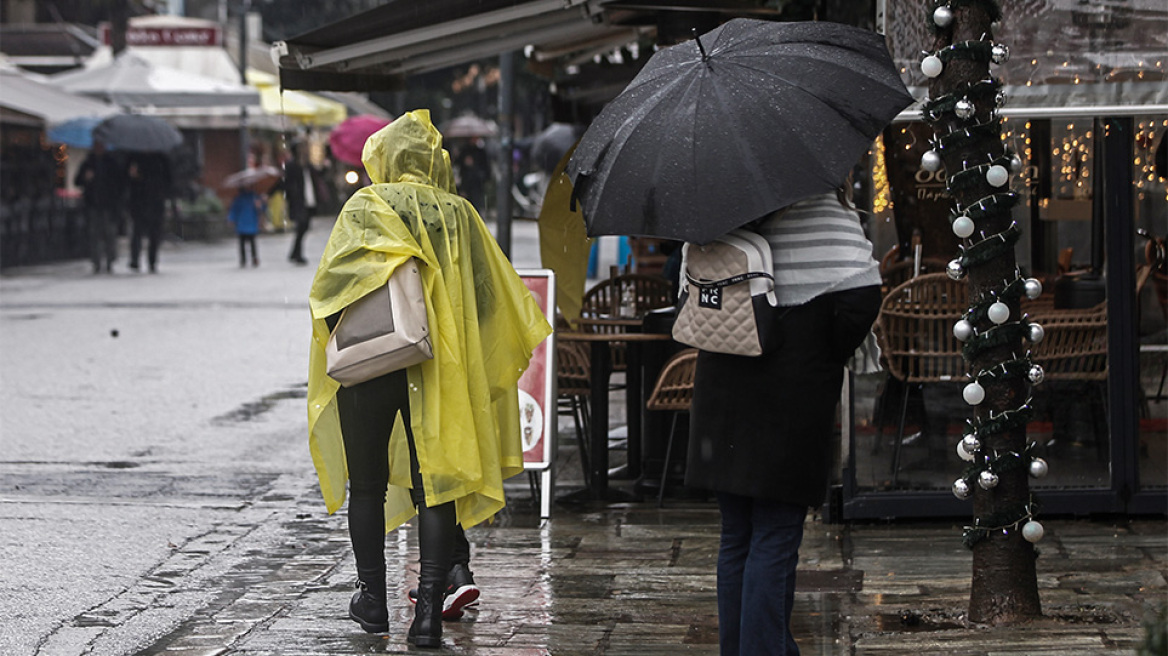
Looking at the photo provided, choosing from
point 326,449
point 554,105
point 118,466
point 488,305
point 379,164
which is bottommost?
point 118,466

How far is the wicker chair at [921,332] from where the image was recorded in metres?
6.99

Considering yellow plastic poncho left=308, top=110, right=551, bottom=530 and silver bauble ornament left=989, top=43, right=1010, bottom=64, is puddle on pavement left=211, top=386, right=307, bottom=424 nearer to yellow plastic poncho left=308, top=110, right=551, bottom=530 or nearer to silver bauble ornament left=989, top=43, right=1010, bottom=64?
yellow plastic poncho left=308, top=110, right=551, bottom=530

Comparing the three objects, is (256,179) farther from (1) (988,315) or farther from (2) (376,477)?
(1) (988,315)

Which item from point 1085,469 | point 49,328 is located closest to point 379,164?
point 1085,469

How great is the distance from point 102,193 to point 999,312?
2112 centimetres

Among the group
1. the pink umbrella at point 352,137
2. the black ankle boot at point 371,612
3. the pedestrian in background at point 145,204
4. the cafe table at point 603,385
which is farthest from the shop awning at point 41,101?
the black ankle boot at point 371,612

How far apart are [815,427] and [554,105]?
11.2 meters

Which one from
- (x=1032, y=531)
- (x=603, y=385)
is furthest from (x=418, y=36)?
(x=1032, y=531)

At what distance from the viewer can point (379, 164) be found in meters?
5.25

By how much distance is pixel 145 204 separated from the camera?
24.0m

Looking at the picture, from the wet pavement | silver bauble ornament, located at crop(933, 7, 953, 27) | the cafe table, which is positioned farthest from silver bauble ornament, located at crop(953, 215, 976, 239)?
the cafe table

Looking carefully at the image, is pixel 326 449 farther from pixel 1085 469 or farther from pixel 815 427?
pixel 1085 469

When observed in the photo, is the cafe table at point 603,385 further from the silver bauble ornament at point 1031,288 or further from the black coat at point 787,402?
the black coat at point 787,402

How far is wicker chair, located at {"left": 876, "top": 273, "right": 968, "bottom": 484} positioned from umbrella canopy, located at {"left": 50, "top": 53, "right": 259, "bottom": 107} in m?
22.3
